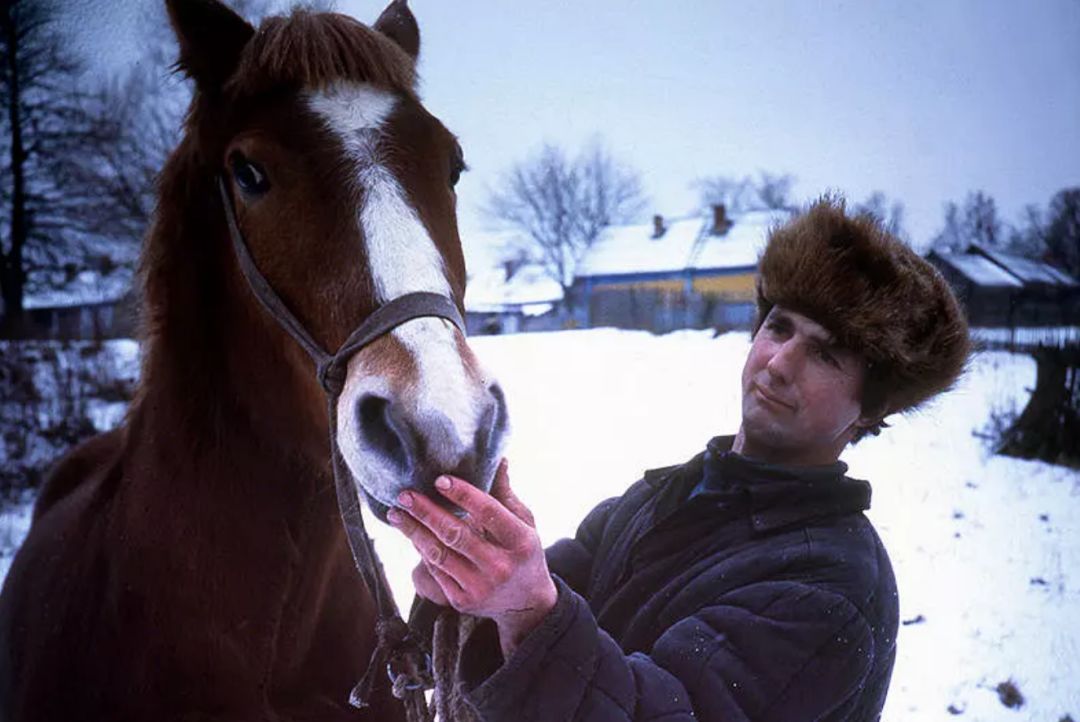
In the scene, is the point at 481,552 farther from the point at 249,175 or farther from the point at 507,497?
the point at 249,175

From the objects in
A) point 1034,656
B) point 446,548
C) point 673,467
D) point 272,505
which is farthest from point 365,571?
point 1034,656

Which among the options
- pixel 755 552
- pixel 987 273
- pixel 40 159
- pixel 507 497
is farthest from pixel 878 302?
pixel 40 159

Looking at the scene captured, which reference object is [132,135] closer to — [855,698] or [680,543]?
[680,543]

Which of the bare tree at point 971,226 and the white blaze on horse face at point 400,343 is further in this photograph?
the bare tree at point 971,226

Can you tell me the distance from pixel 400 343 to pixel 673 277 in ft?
19.4

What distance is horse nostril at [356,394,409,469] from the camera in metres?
0.93

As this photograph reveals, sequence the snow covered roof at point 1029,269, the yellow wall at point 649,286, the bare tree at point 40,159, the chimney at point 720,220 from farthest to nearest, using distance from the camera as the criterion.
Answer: the yellow wall at point 649,286, the chimney at point 720,220, the snow covered roof at point 1029,269, the bare tree at point 40,159

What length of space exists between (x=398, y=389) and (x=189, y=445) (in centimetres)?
87

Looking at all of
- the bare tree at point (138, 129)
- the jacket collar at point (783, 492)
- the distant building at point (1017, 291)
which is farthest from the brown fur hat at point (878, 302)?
the distant building at point (1017, 291)

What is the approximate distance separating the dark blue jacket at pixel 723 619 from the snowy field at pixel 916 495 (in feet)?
5.50

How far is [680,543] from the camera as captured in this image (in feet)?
4.76

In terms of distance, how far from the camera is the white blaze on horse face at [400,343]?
2.97 ft

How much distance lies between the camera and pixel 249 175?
1346 millimetres

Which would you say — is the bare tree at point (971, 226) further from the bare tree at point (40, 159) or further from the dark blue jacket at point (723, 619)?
the bare tree at point (40, 159)
